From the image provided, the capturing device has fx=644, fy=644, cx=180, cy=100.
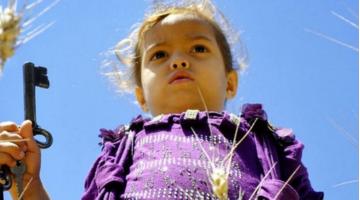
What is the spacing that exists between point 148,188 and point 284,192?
0.45 m

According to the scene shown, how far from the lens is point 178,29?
116 inches

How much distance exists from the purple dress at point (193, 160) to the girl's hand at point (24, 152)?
0.20 metres

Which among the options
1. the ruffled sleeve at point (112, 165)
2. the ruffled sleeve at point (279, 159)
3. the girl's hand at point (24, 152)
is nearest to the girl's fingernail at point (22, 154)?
the girl's hand at point (24, 152)

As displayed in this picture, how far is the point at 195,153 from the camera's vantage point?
7.53ft

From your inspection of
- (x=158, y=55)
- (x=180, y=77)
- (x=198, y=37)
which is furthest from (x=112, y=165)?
(x=198, y=37)

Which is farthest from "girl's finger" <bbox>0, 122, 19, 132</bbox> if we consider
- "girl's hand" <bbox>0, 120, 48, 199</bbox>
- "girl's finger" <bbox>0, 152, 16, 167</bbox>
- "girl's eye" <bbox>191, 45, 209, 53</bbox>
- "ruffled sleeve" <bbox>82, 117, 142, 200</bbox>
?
"girl's eye" <bbox>191, 45, 209, 53</bbox>

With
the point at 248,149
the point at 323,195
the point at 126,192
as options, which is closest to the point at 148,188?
the point at 126,192

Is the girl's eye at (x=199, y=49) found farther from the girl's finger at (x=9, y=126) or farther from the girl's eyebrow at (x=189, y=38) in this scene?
the girl's finger at (x=9, y=126)

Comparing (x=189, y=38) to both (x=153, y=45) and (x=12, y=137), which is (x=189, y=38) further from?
(x=12, y=137)

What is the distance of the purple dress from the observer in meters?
2.15

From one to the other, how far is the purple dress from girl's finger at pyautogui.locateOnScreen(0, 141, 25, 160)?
0.31 meters

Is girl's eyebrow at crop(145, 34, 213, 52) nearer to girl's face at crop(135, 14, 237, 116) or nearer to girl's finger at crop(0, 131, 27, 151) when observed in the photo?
girl's face at crop(135, 14, 237, 116)

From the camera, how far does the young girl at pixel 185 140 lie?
7.10ft

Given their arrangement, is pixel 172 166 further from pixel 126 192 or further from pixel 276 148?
pixel 276 148
